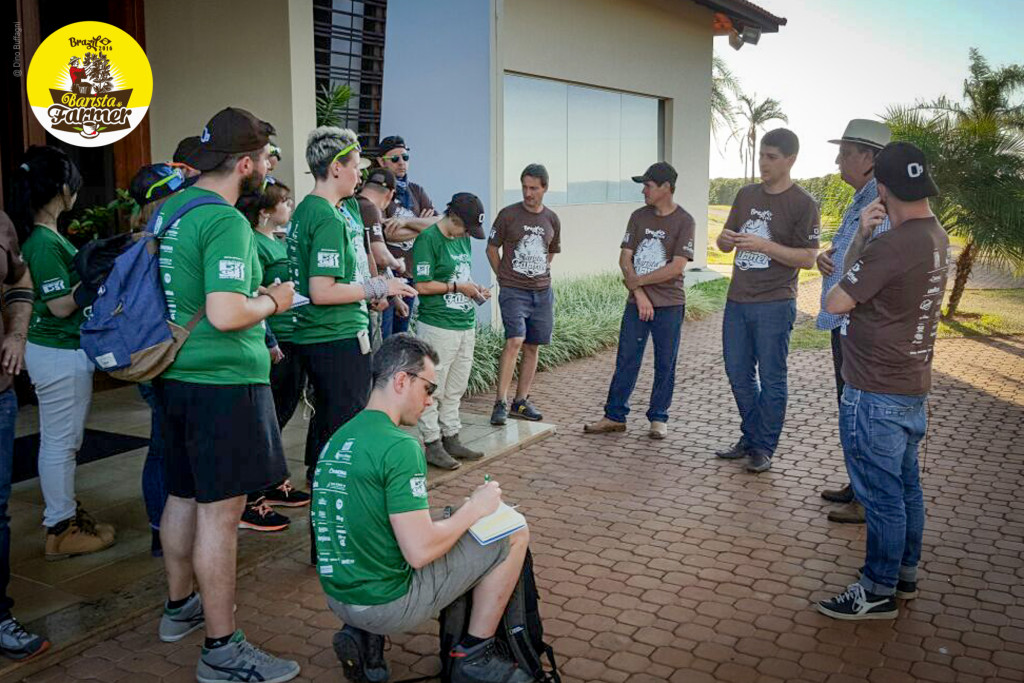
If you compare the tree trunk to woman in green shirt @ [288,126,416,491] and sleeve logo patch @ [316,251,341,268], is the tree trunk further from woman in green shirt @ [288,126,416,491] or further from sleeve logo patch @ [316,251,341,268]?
sleeve logo patch @ [316,251,341,268]

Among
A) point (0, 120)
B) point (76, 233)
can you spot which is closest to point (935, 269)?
point (76, 233)

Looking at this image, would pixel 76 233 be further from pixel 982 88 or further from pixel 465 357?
pixel 982 88

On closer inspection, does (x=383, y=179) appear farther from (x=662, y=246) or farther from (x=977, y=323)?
(x=977, y=323)

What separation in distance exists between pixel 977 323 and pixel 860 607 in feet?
35.7

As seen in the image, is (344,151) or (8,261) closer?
(8,261)

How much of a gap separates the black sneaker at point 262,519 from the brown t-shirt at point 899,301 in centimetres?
310

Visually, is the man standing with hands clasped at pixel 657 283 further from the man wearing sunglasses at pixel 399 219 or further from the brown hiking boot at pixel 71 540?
the brown hiking boot at pixel 71 540

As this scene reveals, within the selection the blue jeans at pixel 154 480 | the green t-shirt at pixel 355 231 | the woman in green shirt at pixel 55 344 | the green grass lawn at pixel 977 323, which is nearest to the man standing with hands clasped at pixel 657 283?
the green t-shirt at pixel 355 231

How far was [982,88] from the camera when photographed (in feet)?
49.4

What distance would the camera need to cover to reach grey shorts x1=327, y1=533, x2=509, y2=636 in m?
3.41

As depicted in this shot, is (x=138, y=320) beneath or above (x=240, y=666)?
above

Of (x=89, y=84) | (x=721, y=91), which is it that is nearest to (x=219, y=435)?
(x=89, y=84)

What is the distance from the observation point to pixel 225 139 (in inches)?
139

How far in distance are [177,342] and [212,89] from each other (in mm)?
5049
